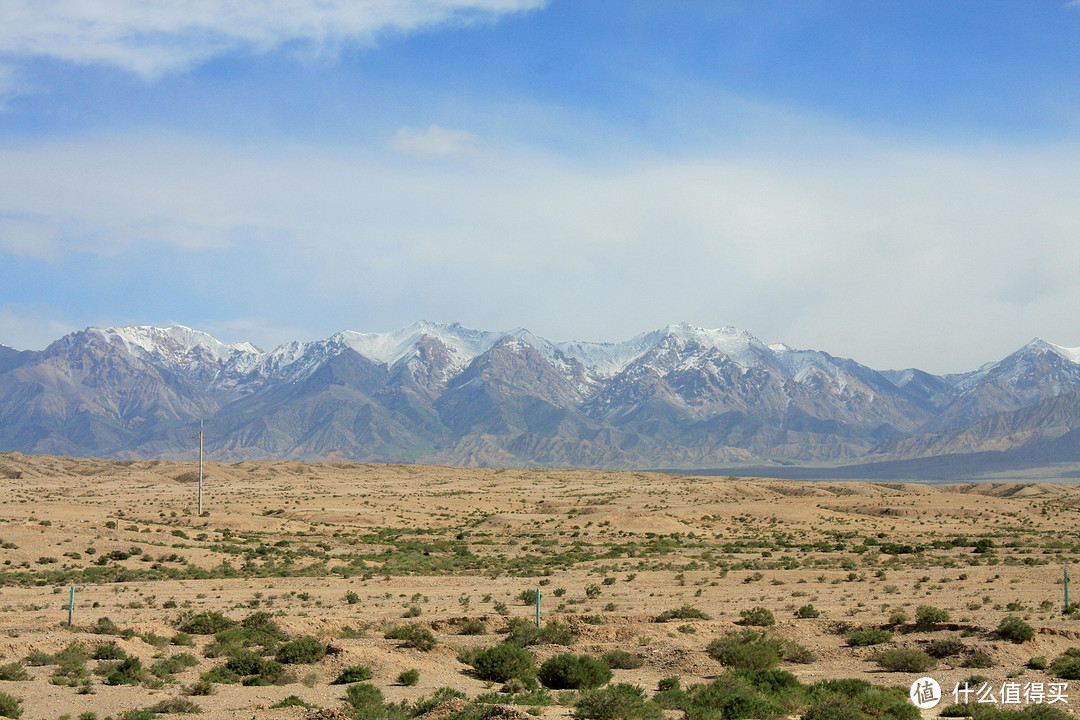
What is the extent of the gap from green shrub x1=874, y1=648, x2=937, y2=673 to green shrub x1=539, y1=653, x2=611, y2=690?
21.5 ft

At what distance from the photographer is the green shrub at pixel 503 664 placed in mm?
22747

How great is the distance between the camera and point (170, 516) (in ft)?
256

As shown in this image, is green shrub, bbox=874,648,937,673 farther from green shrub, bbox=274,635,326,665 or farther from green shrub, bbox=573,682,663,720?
green shrub, bbox=274,635,326,665

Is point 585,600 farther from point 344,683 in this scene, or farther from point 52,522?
point 52,522

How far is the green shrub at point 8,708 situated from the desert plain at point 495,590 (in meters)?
0.40

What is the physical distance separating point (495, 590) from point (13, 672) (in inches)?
848

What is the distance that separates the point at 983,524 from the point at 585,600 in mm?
56136

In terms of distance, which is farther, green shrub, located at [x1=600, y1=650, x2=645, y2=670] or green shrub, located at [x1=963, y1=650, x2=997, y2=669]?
green shrub, located at [x1=600, y1=650, x2=645, y2=670]

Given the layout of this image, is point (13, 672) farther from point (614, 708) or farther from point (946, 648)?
point (946, 648)

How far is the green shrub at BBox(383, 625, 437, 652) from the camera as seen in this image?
86.0ft

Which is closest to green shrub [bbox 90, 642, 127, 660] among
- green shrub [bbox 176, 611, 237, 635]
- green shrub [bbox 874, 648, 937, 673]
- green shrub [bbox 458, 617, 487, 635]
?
green shrub [bbox 176, 611, 237, 635]

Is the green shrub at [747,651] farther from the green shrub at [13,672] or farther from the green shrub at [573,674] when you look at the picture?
the green shrub at [13,672]

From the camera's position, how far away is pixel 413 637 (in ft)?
87.5

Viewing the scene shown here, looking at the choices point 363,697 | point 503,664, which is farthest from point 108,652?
point 503,664
